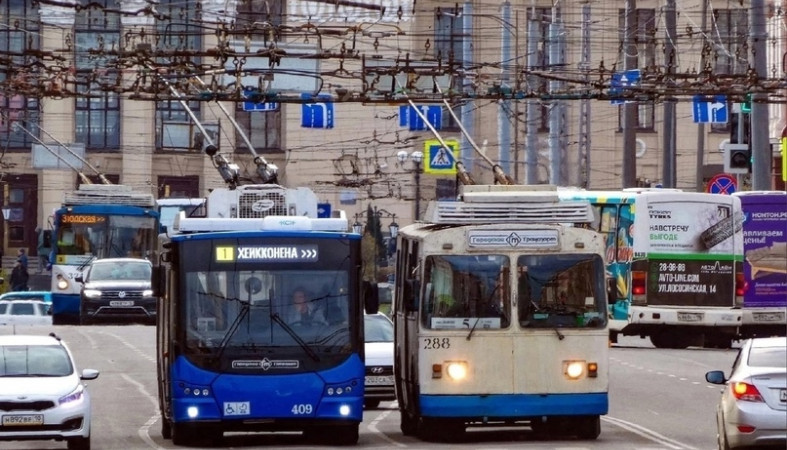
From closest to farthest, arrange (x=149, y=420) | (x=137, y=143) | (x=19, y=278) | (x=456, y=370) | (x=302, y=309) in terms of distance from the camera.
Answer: (x=302, y=309) < (x=456, y=370) < (x=149, y=420) < (x=19, y=278) < (x=137, y=143)

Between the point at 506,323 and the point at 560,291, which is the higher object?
the point at 560,291

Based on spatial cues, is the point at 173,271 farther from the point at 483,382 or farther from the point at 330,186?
the point at 330,186

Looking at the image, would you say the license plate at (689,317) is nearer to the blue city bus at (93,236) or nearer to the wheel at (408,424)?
the wheel at (408,424)

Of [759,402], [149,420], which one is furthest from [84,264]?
[759,402]

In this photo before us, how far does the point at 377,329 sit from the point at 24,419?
27.2 feet

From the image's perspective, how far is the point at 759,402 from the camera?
58.4 feet

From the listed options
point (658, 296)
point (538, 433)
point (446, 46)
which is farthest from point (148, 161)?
point (538, 433)

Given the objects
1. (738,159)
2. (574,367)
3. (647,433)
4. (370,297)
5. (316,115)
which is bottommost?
(647,433)

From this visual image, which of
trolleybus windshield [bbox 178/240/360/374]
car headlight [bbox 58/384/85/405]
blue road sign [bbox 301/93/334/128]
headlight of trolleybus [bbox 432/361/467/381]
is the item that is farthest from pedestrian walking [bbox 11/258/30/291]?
headlight of trolleybus [bbox 432/361/467/381]

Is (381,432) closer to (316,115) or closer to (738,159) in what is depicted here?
(738,159)

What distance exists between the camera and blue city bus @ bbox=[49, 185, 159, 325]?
50906 millimetres

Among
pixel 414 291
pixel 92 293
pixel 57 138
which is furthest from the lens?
pixel 57 138

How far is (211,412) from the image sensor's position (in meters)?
21.0

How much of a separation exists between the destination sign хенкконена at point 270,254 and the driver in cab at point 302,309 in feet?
1.12
